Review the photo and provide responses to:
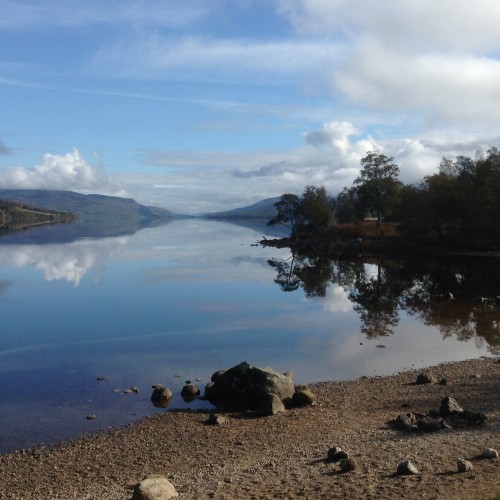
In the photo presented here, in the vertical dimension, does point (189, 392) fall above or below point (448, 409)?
below

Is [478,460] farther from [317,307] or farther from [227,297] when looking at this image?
[227,297]

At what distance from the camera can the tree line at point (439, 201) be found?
84750 mm

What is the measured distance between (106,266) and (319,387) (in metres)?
57.5

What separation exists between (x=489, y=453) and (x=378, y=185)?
9478 centimetres

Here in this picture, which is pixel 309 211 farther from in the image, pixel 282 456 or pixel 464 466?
pixel 464 466

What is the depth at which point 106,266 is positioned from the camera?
7681 cm

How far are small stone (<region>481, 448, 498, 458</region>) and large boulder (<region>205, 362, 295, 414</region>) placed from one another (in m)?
8.07

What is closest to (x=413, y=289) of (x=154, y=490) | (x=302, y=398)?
(x=302, y=398)

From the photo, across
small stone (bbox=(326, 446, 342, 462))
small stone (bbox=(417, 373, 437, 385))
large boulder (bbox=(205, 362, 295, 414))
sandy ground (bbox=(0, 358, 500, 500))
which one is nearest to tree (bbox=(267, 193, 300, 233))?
small stone (bbox=(417, 373, 437, 385))

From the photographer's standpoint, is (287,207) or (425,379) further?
(287,207)

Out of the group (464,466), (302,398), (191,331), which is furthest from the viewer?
(191,331)

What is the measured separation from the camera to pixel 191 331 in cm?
3572

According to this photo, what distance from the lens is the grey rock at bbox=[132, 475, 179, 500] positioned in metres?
12.5

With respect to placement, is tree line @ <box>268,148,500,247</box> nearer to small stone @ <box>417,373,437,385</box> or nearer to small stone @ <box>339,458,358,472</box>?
small stone @ <box>417,373,437,385</box>
